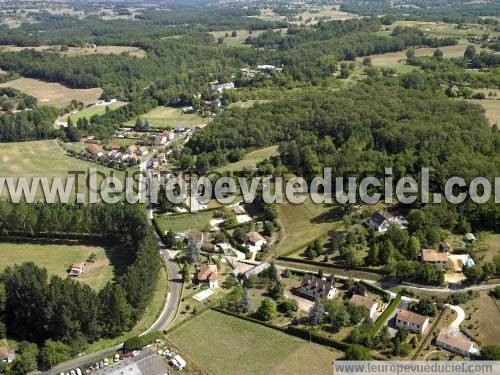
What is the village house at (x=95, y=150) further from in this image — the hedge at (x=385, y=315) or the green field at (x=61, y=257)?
the hedge at (x=385, y=315)

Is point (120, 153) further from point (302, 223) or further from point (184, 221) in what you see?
point (302, 223)

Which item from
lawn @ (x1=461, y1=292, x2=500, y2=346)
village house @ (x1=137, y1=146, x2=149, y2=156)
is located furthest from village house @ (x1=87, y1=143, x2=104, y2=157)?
lawn @ (x1=461, y1=292, x2=500, y2=346)

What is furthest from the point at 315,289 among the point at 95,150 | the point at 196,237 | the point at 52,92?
the point at 52,92

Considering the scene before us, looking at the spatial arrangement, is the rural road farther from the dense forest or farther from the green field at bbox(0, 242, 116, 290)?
the green field at bbox(0, 242, 116, 290)

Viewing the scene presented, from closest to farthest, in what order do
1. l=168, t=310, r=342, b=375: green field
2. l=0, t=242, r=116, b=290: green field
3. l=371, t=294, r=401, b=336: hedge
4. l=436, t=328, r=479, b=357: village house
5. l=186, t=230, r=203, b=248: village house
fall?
l=436, t=328, r=479, b=357: village house
l=168, t=310, r=342, b=375: green field
l=371, t=294, r=401, b=336: hedge
l=0, t=242, r=116, b=290: green field
l=186, t=230, r=203, b=248: village house

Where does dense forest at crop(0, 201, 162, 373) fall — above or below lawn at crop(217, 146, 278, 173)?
below

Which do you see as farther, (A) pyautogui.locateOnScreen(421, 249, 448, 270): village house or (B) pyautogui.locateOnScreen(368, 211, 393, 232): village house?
(B) pyautogui.locateOnScreen(368, 211, 393, 232): village house
